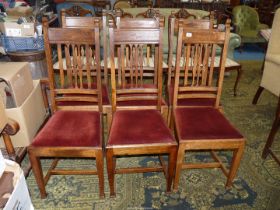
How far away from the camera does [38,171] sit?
1.62 meters

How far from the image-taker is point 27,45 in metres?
2.28

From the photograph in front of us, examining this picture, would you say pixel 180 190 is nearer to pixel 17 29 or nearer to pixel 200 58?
pixel 200 58

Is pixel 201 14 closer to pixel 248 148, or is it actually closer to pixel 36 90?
pixel 248 148

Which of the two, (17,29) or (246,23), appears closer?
(17,29)

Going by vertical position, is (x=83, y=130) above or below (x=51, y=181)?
above

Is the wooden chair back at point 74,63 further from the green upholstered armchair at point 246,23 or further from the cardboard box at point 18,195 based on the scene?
the green upholstered armchair at point 246,23

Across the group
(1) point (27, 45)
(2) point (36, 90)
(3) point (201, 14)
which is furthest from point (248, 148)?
(3) point (201, 14)

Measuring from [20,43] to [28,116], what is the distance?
2.72ft

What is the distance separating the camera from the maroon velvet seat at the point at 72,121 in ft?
5.04

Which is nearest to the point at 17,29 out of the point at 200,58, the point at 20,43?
the point at 20,43

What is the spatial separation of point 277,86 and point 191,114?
1422 mm

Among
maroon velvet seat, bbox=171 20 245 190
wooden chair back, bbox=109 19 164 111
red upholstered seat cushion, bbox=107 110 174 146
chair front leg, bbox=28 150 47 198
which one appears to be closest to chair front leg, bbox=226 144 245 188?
maroon velvet seat, bbox=171 20 245 190

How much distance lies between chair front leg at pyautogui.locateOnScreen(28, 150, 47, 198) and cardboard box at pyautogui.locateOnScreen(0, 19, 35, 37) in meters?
1.19

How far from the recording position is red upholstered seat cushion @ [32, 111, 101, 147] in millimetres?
1544
